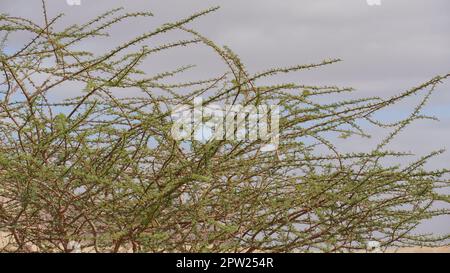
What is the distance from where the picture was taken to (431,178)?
452cm

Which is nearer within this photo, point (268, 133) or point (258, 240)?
point (268, 133)

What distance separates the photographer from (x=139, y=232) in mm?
4004

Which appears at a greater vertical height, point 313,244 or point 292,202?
point 292,202

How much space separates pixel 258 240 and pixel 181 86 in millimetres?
1036

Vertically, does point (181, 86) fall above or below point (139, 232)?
above

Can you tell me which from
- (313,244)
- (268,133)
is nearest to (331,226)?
(313,244)

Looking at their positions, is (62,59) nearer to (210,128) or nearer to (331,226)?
(210,128)

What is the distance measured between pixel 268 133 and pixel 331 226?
75cm
